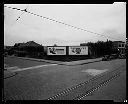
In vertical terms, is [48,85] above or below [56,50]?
below

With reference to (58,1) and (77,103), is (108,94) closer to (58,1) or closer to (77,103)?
(77,103)

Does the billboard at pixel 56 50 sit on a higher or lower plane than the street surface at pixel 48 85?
higher

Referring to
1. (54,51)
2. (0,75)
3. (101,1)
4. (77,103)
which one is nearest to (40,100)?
(77,103)

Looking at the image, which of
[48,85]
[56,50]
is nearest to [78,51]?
[56,50]

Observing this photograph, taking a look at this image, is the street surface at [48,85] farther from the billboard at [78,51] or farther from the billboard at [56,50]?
the billboard at [78,51]

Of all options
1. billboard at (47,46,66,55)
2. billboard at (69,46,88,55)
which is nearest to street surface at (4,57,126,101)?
billboard at (47,46,66,55)

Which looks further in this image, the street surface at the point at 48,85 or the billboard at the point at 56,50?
the billboard at the point at 56,50

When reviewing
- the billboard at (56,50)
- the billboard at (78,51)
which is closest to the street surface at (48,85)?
the billboard at (56,50)

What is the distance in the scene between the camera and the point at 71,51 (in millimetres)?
43750

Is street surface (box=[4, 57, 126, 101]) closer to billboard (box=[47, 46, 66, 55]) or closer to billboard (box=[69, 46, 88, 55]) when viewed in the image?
billboard (box=[47, 46, 66, 55])

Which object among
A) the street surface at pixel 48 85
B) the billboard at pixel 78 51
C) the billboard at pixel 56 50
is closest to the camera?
the street surface at pixel 48 85

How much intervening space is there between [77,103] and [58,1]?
461 centimetres

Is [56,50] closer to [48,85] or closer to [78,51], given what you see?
[78,51]

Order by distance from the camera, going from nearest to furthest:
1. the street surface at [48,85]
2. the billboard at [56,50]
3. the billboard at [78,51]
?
the street surface at [48,85], the billboard at [56,50], the billboard at [78,51]
